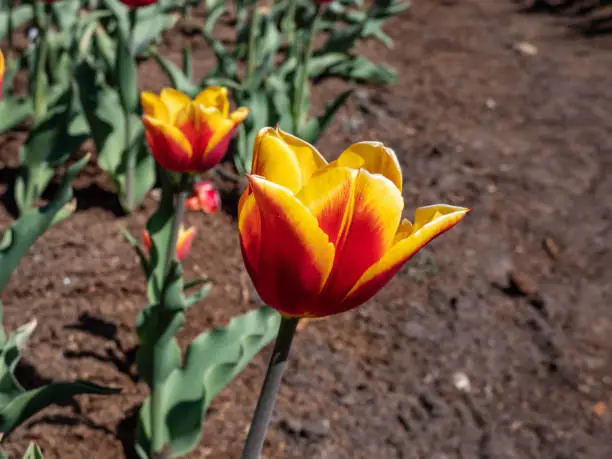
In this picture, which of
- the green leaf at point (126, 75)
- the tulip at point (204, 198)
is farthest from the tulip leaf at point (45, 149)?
the tulip at point (204, 198)

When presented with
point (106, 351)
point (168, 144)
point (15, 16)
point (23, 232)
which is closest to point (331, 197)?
point (168, 144)

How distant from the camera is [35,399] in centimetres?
103

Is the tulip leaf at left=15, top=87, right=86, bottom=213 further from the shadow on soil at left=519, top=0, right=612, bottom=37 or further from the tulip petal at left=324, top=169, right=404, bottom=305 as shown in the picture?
the shadow on soil at left=519, top=0, right=612, bottom=37

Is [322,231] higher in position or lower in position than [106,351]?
higher

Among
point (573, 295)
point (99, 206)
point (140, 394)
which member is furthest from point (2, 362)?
point (573, 295)

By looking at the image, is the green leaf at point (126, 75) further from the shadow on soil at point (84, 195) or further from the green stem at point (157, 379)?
the green stem at point (157, 379)

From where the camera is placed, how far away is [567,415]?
6.62 ft

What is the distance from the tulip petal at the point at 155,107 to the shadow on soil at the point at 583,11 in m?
4.50

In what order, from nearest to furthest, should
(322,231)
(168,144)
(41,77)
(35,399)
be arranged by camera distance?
(322,231)
(35,399)
(168,144)
(41,77)

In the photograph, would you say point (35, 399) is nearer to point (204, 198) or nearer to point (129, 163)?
point (204, 198)

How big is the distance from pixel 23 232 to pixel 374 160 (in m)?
0.85

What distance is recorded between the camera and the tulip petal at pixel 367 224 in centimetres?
66

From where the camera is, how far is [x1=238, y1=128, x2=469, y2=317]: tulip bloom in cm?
65

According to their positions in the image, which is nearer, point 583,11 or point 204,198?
point 204,198
